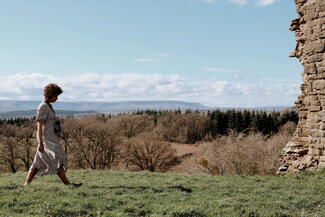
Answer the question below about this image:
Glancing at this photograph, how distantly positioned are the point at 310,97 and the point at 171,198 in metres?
8.21

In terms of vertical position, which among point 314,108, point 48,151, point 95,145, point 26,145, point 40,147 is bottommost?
point 95,145

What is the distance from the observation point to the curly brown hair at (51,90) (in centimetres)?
984

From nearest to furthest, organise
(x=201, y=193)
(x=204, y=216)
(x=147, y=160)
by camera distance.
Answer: (x=204, y=216), (x=201, y=193), (x=147, y=160)

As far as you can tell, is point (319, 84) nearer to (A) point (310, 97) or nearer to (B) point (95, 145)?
(A) point (310, 97)

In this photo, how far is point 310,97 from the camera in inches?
554

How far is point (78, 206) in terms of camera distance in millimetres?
7695

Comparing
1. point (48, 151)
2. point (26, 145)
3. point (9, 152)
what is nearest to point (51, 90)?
point (48, 151)

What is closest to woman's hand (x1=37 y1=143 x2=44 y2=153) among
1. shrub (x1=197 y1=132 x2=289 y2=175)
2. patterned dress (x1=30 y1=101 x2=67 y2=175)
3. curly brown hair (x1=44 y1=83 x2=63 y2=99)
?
patterned dress (x1=30 y1=101 x2=67 y2=175)

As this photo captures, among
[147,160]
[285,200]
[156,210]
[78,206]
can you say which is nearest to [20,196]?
[78,206]

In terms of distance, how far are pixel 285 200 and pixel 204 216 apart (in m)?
2.75

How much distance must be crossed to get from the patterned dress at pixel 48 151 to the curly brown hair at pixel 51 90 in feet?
0.89

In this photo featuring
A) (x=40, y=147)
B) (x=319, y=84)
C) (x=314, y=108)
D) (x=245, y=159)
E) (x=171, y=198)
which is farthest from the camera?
(x=245, y=159)

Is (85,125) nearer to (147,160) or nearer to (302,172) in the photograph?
(147,160)

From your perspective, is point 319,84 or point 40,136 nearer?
point 40,136
